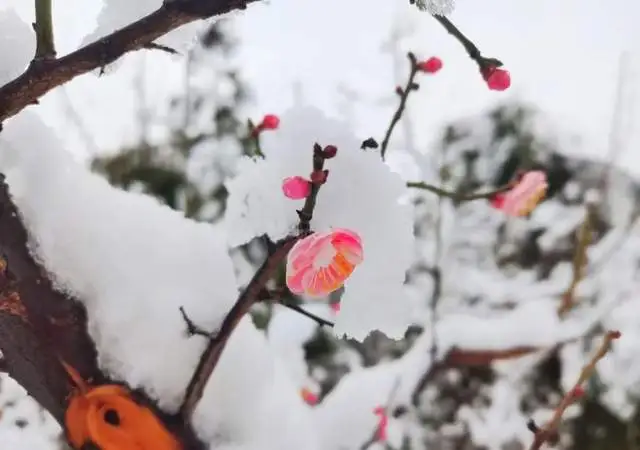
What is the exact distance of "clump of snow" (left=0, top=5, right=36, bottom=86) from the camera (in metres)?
0.47

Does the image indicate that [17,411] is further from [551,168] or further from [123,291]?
[551,168]

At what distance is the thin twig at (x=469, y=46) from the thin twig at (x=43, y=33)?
204mm

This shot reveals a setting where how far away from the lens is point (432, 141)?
2273 millimetres

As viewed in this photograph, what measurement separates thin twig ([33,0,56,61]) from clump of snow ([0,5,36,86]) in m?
0.11

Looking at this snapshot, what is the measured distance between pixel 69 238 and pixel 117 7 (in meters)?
0.16

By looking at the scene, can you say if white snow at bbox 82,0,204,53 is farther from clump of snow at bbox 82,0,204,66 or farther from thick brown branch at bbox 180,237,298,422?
thick brown branch at bbox 180,237,298,422

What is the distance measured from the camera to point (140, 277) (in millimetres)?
511

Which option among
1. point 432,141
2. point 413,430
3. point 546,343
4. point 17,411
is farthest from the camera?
point 432,141

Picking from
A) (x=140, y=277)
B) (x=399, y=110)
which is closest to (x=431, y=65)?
(x=399, y=110)

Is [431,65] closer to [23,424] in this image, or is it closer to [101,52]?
[101,52]

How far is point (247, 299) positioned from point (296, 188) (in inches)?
3.8

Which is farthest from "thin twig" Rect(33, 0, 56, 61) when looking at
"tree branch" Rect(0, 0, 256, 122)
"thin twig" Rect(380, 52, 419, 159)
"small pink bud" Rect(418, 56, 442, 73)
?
"small pink bud" Rect(418, 56, 442, 73)

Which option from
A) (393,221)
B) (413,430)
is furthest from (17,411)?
(393,221)

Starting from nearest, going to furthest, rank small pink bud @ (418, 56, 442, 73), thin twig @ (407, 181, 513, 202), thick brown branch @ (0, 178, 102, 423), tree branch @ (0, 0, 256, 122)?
tree branch @ (0, 0, 256, 122), thick brown branch @ (0, 178, 102, 423), thin twig @ (407, 181, 513, 202), small pink bud @ (418, 56, 442, 73)
